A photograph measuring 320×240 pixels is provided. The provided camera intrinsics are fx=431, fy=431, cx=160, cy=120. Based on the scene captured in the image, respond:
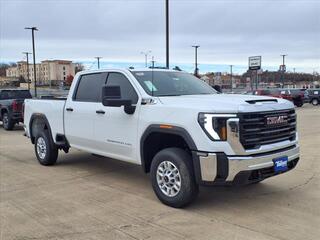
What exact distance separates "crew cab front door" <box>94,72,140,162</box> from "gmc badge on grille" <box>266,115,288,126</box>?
6.08ft

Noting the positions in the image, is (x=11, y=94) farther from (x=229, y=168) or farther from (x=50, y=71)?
(x=50, y=71)

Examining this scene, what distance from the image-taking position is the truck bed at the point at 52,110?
8224 mm

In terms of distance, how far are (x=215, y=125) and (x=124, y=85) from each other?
2.05 meters

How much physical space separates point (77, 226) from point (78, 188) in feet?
6.18

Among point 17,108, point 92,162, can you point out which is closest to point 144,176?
point 92,162

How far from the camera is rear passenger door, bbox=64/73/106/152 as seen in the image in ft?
23.9

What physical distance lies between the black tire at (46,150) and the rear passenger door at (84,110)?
0.79m

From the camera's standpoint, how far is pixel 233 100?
5.61 meters

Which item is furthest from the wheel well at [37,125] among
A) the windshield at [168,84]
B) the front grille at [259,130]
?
the front grille at [259,130]

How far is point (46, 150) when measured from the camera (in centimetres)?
874

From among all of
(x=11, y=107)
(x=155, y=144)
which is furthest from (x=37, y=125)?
(x=11, y=107)

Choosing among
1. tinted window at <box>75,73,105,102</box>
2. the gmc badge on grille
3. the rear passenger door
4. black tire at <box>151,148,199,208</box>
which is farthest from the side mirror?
the gmc badge on grille

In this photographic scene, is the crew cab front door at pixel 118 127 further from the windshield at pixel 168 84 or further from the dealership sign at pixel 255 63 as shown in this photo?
the dealership sign at pixel 255 63

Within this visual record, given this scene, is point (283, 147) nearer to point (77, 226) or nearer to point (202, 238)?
point (202, 238)
